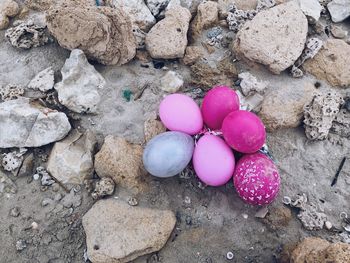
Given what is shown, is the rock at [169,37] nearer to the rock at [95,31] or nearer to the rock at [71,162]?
the rock at [95,31]

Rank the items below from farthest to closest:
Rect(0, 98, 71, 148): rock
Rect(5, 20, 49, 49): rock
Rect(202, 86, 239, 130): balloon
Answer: Rect(5, 20, 49, 49): rock < Rect(0, 98, 71, 148): rock < Rect(202, 86, 239, 130): balloon

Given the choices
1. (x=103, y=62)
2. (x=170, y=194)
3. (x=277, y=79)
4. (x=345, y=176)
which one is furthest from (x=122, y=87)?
(x=345, y=176)

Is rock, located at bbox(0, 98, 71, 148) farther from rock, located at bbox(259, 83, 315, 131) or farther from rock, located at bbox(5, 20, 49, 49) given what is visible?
rock, located at bbox(259, 83, 315, 131)

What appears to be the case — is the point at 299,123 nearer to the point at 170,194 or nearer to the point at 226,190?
the point at 226,190

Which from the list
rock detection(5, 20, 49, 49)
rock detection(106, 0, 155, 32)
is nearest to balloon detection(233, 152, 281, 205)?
rock detection(106, 0, 155, 32)

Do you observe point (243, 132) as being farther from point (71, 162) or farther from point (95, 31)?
point (95, 31)
